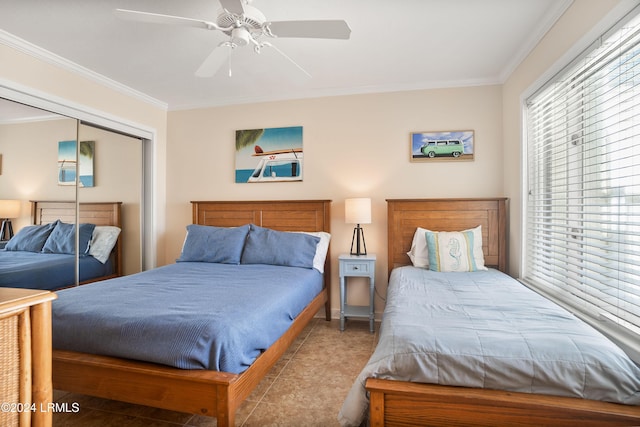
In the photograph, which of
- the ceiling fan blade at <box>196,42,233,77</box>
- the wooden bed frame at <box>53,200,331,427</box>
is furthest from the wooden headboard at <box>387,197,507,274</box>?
the ceiling fan blade at <box>196,42,233,77</box>

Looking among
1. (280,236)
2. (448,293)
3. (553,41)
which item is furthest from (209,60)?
(553,41)

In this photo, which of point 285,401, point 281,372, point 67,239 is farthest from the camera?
point 67,239

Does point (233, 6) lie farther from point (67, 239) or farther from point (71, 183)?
point (67, 239)

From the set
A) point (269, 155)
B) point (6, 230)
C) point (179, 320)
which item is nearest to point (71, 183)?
point (6, 230)

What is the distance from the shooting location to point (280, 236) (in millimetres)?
3133

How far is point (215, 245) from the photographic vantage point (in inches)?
125

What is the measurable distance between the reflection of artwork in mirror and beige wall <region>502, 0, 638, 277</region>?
3980 millimetres

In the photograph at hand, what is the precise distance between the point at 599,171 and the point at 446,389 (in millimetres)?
1436

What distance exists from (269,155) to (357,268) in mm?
1642

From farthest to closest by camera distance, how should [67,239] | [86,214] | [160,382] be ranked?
[86,214] → [67,239] → [160,382]

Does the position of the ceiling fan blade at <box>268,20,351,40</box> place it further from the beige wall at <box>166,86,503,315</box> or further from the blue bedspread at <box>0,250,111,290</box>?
the blue bedspread at <box>0,250,111,290</box>

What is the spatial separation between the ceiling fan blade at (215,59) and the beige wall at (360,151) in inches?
54.8

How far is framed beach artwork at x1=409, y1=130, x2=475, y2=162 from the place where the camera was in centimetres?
325

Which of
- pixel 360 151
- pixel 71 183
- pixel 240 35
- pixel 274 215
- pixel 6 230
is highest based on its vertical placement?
pixel 240 35
